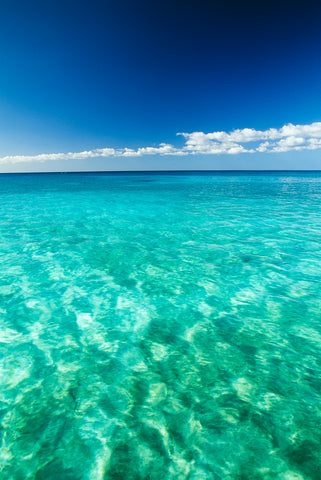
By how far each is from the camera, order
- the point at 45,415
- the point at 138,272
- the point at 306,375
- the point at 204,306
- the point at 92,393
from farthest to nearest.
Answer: the point at 138,272, the point at 204,306, the point at 306,375, the point at 92,393, the point at 45,415

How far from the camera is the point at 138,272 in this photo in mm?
8820

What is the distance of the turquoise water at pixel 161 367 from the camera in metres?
3.14

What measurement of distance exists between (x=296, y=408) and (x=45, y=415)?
380 centimetres

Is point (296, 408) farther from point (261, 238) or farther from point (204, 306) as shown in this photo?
point (261, 238)

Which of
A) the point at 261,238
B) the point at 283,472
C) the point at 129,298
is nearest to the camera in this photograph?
the point at 283,472

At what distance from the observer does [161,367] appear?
179 inches

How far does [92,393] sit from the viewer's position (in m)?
4.03

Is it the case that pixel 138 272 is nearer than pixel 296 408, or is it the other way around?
pixel 296 408

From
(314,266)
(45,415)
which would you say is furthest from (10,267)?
(314,266)

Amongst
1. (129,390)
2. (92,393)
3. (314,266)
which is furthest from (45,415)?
(314,266)

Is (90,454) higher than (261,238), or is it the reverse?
(261,238)

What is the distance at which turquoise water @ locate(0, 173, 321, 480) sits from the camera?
10.3 feet

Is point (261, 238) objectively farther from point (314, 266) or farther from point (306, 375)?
point (306, 375)

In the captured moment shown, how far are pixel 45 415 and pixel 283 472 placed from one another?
3295 millimetres
